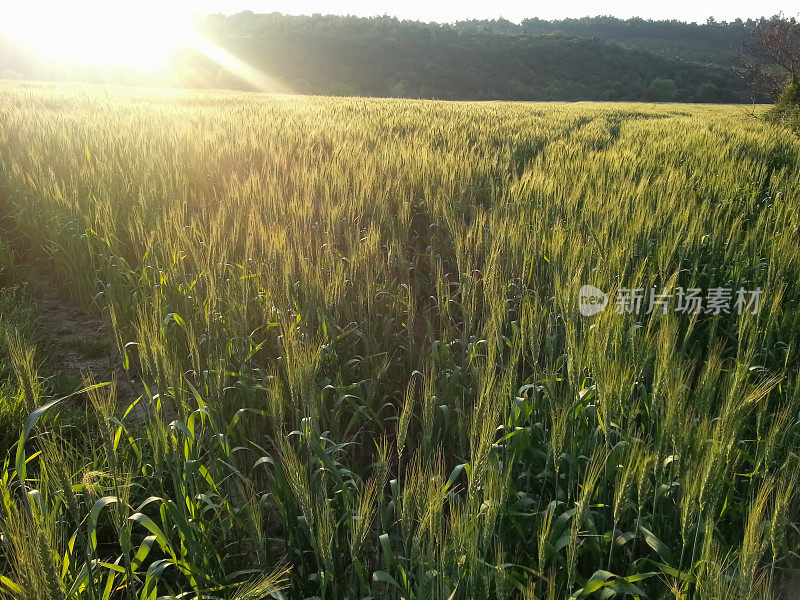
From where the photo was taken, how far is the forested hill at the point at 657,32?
97838mm

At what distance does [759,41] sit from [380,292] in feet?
78.6

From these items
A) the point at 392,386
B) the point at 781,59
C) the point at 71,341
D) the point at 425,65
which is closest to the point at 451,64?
the point at 425,65

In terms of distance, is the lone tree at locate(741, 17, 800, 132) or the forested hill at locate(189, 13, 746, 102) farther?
the forested hill at locate(189, 13, 746, 102)

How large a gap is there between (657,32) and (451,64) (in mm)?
75218

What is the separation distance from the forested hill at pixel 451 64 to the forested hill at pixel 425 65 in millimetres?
128

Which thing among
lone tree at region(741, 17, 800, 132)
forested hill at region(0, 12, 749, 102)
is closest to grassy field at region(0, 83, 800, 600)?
lone tree at region(741, 17, 800, 132)

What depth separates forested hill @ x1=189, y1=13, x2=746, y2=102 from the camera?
5694 centimetres

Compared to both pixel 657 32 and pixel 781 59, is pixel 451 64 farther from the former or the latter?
pixel 657 32

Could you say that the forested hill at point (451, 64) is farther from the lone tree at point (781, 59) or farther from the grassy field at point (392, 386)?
the grassy field at point (392, 386)

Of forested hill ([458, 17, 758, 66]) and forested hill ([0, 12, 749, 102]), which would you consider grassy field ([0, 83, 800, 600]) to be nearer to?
forested hill ([0, 12, 749, 102])

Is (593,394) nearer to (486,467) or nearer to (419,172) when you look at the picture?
(486,467)

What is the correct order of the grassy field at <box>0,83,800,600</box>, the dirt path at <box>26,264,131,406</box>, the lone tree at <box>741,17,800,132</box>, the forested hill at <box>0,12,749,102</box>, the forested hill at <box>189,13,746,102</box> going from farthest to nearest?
1. the forested hill at <box>189,13,746,102</box>
2. the forested hill at <box>0,12,749,102</box>
3. the lone tree at <box>741,17,800,132</box>
4. the dirt path at <box>26,264,131,406</box>
5. the grassy field at <box>0,83,800,600</box>

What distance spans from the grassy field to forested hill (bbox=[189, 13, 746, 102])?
164 ft

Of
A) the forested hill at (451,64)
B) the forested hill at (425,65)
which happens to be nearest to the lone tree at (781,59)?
the forested hill at (425,65)
